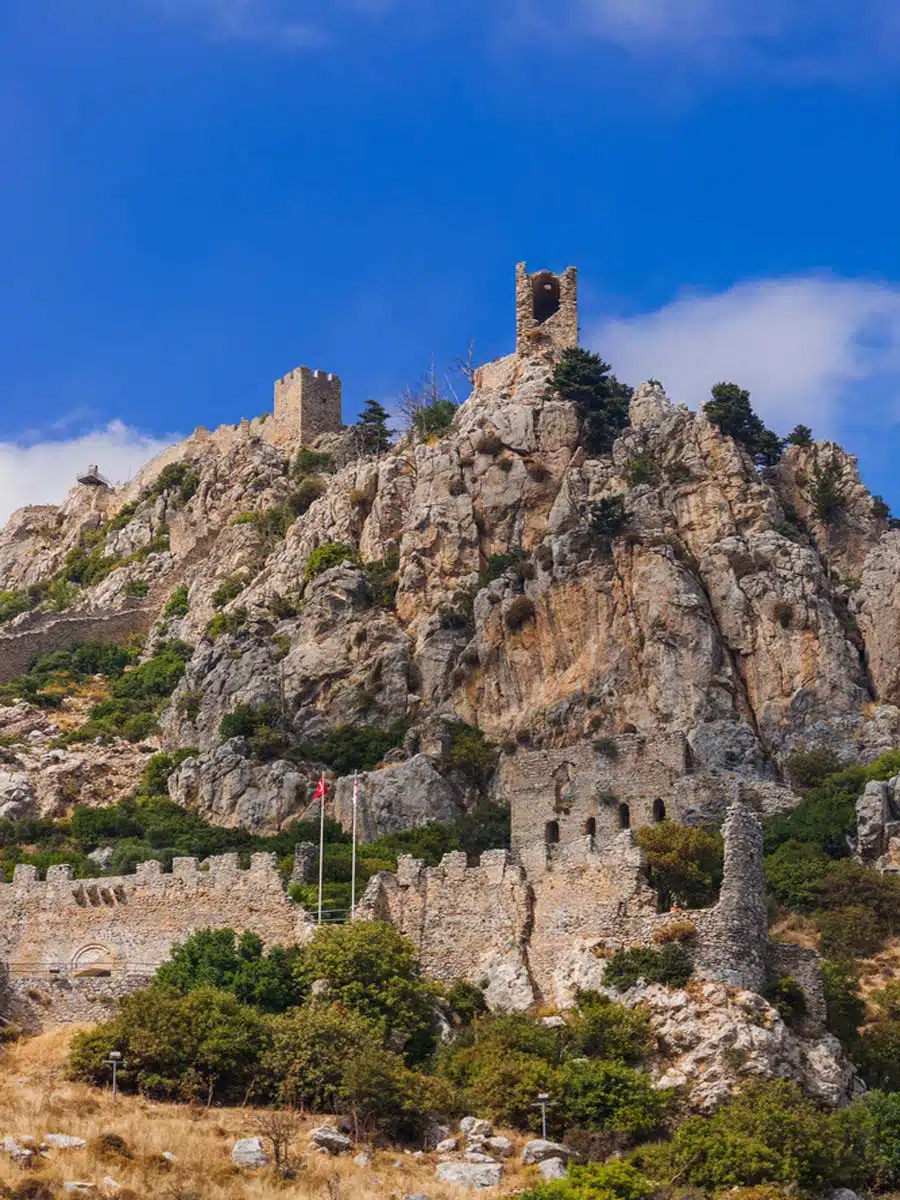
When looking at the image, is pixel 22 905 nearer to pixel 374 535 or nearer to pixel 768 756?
pixel 768 756

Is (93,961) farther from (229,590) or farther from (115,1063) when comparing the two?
(229,590)

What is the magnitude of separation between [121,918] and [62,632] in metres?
47.8

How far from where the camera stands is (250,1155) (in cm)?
4012

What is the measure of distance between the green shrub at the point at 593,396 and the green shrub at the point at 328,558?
11.0 m

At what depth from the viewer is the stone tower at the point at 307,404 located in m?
114

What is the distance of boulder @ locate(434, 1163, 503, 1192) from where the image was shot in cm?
3994

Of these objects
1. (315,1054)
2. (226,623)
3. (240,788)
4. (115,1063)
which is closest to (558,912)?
(315,1054)

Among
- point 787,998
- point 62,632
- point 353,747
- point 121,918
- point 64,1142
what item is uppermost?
point 62,632

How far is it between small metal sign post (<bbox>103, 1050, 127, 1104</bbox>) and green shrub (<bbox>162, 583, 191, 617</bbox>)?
2186 inches

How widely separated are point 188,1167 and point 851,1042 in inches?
668

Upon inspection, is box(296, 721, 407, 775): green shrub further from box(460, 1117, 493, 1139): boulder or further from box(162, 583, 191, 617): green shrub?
box(460, 1117, 493, 1139): boulder

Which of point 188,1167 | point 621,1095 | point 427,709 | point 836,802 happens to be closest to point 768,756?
point 836,802

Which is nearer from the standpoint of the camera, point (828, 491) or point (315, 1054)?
point (315, 1054)

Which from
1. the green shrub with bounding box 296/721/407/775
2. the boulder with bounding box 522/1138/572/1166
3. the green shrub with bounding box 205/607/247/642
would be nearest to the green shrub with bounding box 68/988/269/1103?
the boulder with bounding box 522/1138/572/1166
